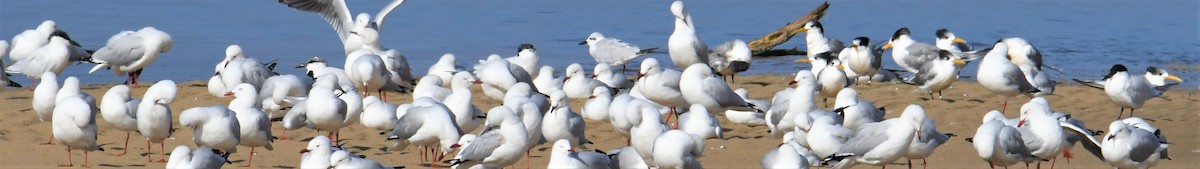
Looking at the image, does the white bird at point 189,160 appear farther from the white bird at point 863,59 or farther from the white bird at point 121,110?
Result: the white bird at point 863,59

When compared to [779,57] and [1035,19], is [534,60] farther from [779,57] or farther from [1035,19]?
[1035,19]

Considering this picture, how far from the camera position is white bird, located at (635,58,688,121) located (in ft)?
43.3

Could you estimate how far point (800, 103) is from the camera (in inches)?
489

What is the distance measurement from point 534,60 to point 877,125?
5915mm

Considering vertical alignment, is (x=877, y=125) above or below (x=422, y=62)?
above

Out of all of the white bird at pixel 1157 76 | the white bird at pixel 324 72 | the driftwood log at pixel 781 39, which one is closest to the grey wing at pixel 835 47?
the driftwood log at pixel 781 39

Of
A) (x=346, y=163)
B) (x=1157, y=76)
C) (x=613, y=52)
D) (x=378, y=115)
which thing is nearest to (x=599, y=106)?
(x=378, y=115)

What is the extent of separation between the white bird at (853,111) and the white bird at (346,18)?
19.7ft

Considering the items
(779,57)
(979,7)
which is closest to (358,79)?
(779,57)

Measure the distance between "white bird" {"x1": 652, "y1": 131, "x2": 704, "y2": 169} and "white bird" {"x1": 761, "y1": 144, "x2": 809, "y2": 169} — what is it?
364mm

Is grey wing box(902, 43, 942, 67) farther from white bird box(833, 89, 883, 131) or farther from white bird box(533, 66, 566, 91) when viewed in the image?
white bird box(833, 89, 883, 131)

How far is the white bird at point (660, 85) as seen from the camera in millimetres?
13195

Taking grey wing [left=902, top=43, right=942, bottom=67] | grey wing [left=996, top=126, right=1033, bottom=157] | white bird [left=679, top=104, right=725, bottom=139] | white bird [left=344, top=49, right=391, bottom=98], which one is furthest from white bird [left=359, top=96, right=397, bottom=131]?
grey wing [left=902, top=43, right=942, bottom=67]

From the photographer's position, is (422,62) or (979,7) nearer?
(422,62)
